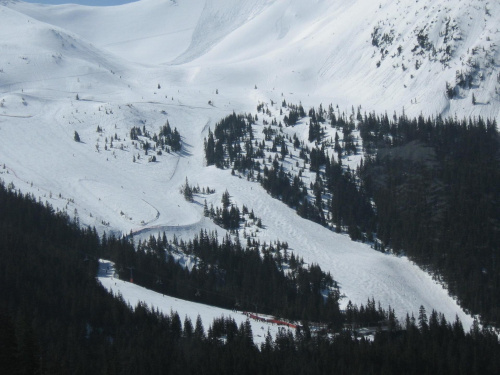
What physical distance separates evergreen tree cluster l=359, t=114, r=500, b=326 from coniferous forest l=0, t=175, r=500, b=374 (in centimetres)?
1799

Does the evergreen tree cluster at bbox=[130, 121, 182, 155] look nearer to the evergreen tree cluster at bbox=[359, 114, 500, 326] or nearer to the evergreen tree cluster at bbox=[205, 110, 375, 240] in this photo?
the evergreen tree cluster at bbox=[205, 110, 375, 240]

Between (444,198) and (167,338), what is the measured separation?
232 ft

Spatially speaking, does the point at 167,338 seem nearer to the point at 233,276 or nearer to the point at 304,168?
the point at 233,276

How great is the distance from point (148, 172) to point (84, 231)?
131 ft

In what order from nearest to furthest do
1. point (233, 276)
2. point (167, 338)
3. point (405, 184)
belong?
point (167, 338) → point (233, 276) → point (405, 184)

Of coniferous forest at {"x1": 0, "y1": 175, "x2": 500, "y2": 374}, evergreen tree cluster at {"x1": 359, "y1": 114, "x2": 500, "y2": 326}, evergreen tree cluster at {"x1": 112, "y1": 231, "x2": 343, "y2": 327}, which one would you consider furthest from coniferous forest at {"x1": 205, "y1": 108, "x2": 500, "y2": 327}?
evergreen tree cluster at {"x1": 112, "y1": 231, "x2": 343, "y2": 327}

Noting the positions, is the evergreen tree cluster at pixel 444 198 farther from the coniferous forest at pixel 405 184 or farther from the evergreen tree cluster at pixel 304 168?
the evergreen tree cluster at pixel 304 168

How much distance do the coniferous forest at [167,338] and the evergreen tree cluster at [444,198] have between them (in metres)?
18.0

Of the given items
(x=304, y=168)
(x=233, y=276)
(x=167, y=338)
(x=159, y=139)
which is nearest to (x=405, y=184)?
(x=304, y=168)

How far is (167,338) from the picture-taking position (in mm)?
86750

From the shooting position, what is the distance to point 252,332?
9431cm

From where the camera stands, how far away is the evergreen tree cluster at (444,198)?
12662cm

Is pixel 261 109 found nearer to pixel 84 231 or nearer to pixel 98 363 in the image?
pixel 84 231

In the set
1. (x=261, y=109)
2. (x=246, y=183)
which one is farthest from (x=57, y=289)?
(x=261, y=109)
